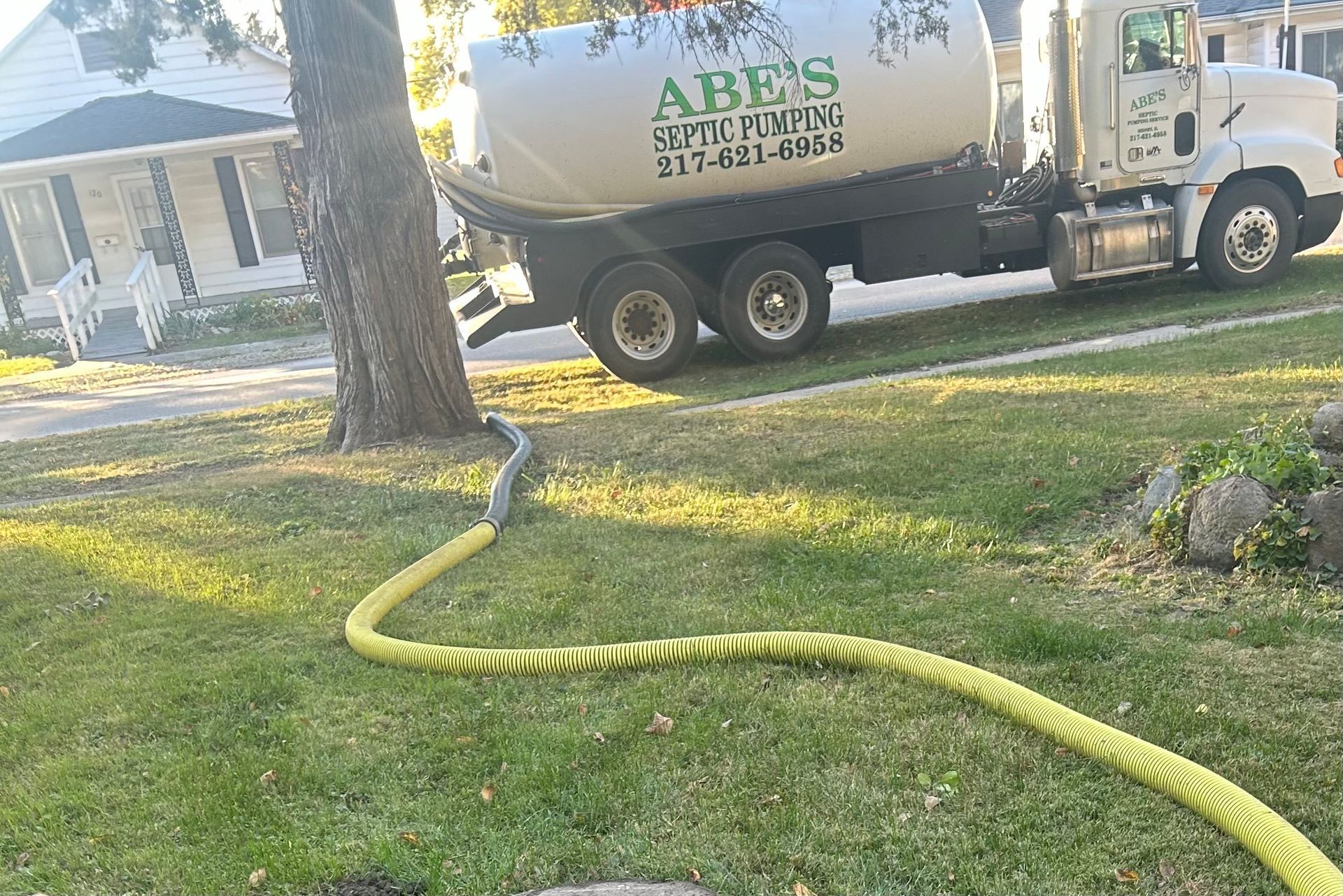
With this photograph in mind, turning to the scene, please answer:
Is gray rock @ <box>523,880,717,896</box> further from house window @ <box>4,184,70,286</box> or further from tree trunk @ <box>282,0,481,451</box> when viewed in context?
house window @ <box>4,184,70,286</box>

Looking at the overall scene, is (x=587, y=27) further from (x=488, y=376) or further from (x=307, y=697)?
(x=307, y=697)

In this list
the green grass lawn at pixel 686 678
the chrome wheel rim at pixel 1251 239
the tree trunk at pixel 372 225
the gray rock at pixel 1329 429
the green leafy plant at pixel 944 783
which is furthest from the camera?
the chrome wheel rim at pixel 1251 239

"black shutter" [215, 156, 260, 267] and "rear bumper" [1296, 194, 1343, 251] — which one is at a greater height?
"black shutter" [215, 156, 260, 267]

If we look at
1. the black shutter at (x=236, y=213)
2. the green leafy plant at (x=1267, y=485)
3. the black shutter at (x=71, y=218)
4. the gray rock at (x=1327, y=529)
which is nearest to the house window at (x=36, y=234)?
the black shutter at (x=71, y=218)

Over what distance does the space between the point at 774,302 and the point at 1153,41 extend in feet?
15.7

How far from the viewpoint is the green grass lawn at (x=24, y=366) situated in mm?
17422

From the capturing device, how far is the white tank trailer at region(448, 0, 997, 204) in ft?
31.7

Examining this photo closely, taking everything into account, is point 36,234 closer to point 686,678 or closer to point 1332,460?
point 686,678

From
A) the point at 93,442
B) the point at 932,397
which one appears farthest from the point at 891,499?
the point at 93,442

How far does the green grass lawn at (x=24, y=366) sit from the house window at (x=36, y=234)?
409 centimetres

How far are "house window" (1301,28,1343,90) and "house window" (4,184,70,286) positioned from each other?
102 feet

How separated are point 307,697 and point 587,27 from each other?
25.5 feet

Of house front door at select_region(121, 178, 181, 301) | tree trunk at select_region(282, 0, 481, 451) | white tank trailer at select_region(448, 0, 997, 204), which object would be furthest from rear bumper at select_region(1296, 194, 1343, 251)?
house front door at select_region(121, 178, 181, 301)

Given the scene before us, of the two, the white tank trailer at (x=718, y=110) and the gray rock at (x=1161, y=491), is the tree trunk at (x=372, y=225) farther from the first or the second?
the gray rock at (x=1161, y=491)
